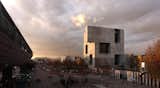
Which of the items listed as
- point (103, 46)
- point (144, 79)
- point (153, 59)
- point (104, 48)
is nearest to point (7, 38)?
point (144, 79)

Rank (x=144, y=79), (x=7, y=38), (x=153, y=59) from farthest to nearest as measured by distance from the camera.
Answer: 1. (x=153, y=59)
2. (x=144, y=79)
3. (x=7, y=38)

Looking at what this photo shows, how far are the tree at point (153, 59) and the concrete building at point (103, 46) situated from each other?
6520cm

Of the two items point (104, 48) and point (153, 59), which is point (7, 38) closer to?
point (153, 59)

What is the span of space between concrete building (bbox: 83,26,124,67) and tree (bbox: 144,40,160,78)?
65.2m

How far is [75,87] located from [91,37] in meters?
89.3

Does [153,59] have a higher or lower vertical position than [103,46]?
lower

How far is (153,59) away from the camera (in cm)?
6109

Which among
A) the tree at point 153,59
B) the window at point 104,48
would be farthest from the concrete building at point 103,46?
the tree at point 153,59

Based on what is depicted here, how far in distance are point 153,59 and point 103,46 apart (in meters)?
80.3

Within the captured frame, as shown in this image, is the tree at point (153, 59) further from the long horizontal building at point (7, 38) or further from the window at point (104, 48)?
the window at point (104, 48)

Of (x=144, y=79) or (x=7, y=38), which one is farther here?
(x=144, y=79)

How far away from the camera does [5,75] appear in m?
35.8

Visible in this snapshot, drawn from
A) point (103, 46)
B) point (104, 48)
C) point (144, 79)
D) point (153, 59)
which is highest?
point (103, 46)

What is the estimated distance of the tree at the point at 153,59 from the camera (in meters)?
52.0
